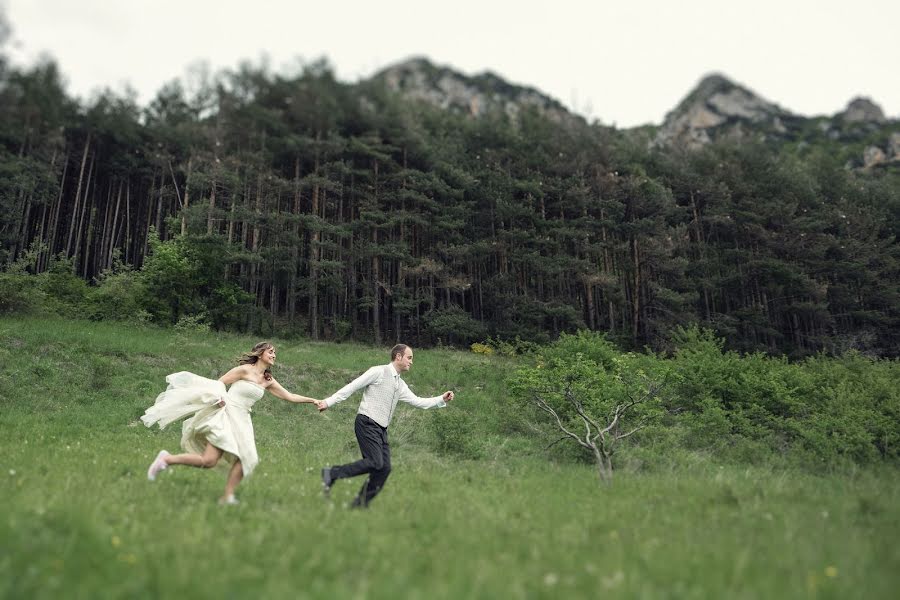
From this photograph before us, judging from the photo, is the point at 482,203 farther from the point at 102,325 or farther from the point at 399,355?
the point at 399,355

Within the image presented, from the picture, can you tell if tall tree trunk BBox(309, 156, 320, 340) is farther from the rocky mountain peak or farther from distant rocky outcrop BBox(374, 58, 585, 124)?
the rocky mountain peak

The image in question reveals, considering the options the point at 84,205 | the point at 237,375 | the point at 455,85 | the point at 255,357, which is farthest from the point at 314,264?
the point at 455,85

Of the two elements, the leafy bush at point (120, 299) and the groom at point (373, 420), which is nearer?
the groom at point (373, 420)

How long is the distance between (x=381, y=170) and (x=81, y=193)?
28638 mm

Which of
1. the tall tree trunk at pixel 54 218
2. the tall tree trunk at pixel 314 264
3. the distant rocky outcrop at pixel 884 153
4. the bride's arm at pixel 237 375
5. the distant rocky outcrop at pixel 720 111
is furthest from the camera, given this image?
the distant rocky outcrop at pixel 720 111

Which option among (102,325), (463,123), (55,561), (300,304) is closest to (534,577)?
(55,561)

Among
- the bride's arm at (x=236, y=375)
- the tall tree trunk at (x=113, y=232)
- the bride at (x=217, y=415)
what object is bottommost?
the bride at (x=217, y=415)

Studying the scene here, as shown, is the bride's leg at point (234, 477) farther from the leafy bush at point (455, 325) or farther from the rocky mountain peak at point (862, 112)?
the rocky mountain peak at point (862, 112)

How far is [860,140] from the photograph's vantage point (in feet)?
267

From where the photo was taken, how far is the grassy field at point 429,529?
2.78 m

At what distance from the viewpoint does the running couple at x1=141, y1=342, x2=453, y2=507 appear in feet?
20.3

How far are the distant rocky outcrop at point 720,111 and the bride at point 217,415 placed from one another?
354 feet

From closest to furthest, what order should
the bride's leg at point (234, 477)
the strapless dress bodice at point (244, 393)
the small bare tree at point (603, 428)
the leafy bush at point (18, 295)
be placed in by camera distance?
the bride's leg at point (234, 477) < the strapless dress bodice at point (244, 393) < the small bare tree at point (603, 428) < the leafy bush at point (18, 295)

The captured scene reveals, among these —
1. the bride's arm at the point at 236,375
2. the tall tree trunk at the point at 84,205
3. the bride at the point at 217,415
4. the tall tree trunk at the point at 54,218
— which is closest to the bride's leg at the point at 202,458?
the bride at the point at 217,415
